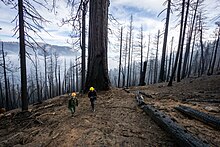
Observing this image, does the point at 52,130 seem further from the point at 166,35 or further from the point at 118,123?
the point at 166,35

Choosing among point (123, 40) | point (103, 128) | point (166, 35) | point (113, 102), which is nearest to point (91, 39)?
point (113, 102)

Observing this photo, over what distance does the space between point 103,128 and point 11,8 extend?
879 cm

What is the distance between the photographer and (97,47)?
7.64m

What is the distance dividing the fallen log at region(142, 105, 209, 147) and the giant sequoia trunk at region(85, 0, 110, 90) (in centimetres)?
413

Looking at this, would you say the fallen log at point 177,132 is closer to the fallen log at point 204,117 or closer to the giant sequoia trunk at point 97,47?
the fallen log at point 204,117

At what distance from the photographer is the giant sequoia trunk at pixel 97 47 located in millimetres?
7492

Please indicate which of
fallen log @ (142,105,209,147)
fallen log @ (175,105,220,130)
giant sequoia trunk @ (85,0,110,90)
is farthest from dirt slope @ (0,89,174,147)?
giant sequoia trunk @ (85,0,110,90)

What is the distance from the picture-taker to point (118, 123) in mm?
3926

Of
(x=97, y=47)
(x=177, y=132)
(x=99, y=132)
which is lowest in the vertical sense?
(x=99, y=132)

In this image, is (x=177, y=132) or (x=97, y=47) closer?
(x=177, y=132)

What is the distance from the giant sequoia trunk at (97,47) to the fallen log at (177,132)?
413 cm

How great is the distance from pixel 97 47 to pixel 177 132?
607 cm

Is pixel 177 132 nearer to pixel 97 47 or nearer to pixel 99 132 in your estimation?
pixel 99 132

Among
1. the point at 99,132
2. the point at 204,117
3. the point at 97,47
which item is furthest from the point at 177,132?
the point at 97,47
